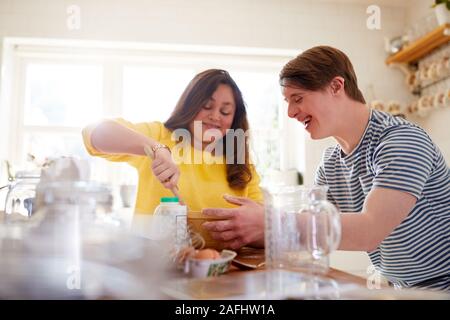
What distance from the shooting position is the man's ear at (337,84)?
61cm

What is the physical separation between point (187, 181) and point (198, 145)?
0.09 metres

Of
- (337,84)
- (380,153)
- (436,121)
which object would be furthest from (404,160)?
(436,121)

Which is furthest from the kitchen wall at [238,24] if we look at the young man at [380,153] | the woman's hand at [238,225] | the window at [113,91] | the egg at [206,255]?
the egg at [206,255]

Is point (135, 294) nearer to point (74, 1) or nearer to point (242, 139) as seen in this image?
point (242, 139)

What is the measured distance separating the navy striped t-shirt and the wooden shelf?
2.48ft

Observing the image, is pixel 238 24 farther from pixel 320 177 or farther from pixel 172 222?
pixel 172 222

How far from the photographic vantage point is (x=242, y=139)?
81 centimetres

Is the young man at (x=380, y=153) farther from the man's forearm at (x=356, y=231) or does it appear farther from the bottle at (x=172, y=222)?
the bottle at (x=172, y=222)

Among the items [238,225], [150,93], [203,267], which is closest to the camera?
[203,267]

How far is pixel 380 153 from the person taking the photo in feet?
1.82

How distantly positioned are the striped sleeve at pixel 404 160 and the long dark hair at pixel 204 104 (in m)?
0.29

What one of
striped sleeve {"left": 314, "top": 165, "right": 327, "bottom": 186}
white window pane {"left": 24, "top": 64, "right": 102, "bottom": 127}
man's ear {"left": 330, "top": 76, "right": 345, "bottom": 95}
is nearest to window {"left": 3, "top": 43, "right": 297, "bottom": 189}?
white window pane {"left": 24, "top": 64, "right": 102, "bottom": 127}

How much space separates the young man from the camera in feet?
1.81

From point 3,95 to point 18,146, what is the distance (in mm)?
226
